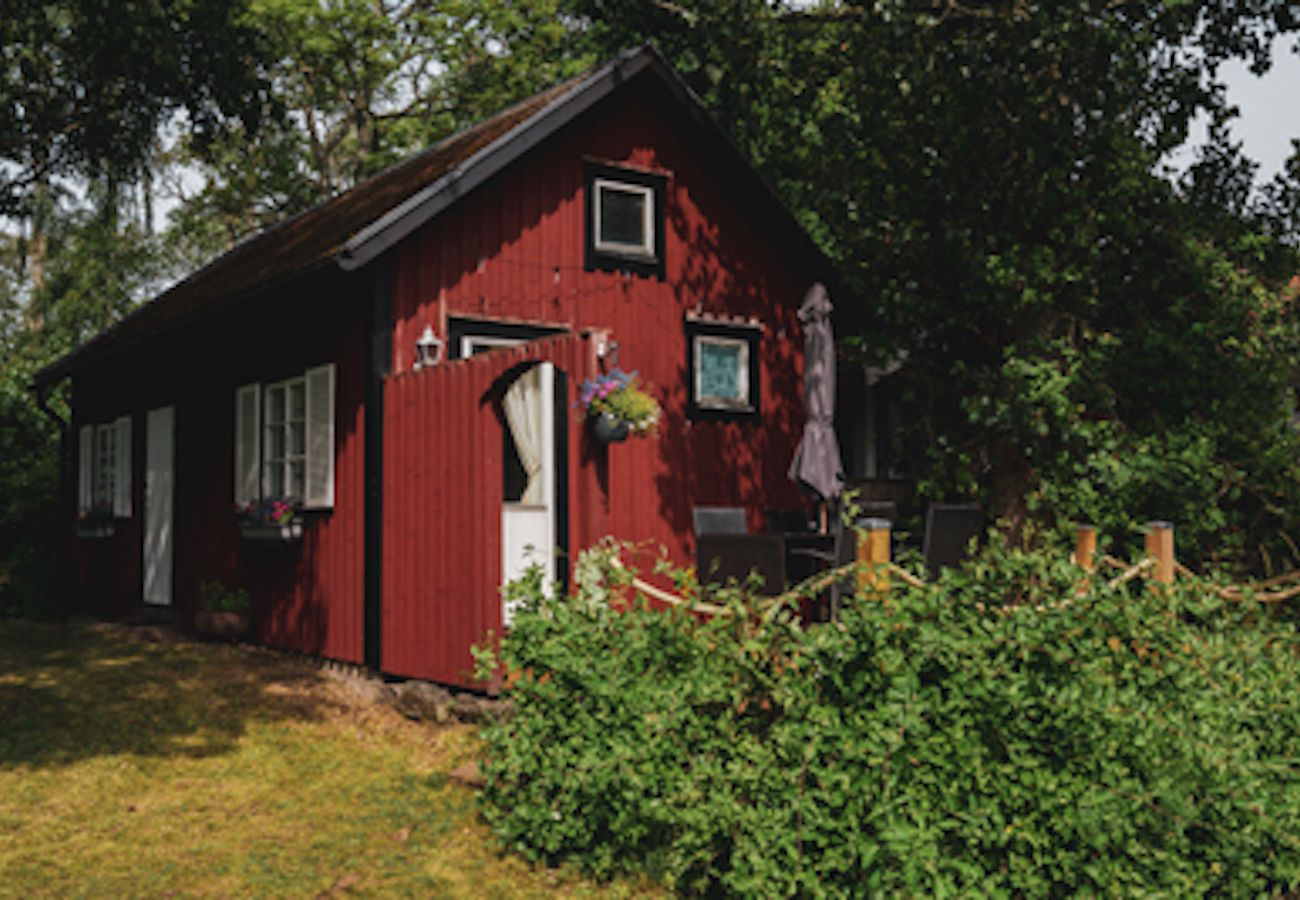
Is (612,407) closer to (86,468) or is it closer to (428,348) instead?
(428,348)

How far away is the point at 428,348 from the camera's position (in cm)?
1014

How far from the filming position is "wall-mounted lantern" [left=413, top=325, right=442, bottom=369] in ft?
32.9

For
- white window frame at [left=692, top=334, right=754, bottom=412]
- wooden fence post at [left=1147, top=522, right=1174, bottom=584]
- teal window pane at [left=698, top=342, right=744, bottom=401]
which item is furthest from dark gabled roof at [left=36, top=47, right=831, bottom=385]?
wooden fence post at [left=1147, top=522, right=1174, bottom=584]

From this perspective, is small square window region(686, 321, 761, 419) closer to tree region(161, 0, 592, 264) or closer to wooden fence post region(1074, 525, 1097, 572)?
wooden fence post region(1074, 525, 1097, 572)

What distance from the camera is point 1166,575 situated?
7285 millimetres

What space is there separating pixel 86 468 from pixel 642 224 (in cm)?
982

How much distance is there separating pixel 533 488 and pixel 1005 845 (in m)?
4.59

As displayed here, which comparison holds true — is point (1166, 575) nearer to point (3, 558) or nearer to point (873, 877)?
point (873, 877)

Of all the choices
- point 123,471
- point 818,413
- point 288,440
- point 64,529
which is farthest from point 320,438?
point 64,529

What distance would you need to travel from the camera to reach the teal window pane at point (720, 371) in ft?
40.2

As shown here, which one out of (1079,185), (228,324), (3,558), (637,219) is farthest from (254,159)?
(1079,185)

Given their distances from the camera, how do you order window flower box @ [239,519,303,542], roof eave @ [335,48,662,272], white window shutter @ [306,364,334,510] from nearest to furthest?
roof eave @ [335,48,662,272]
white window shutter @ [306,364,334,510]
window flower box @ [239,519,303,542]

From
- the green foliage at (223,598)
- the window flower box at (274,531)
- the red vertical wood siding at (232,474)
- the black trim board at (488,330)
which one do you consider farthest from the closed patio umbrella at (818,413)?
the green foliage at (223,598)

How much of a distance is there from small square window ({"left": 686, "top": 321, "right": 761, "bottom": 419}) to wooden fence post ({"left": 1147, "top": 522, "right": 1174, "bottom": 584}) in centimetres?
539
